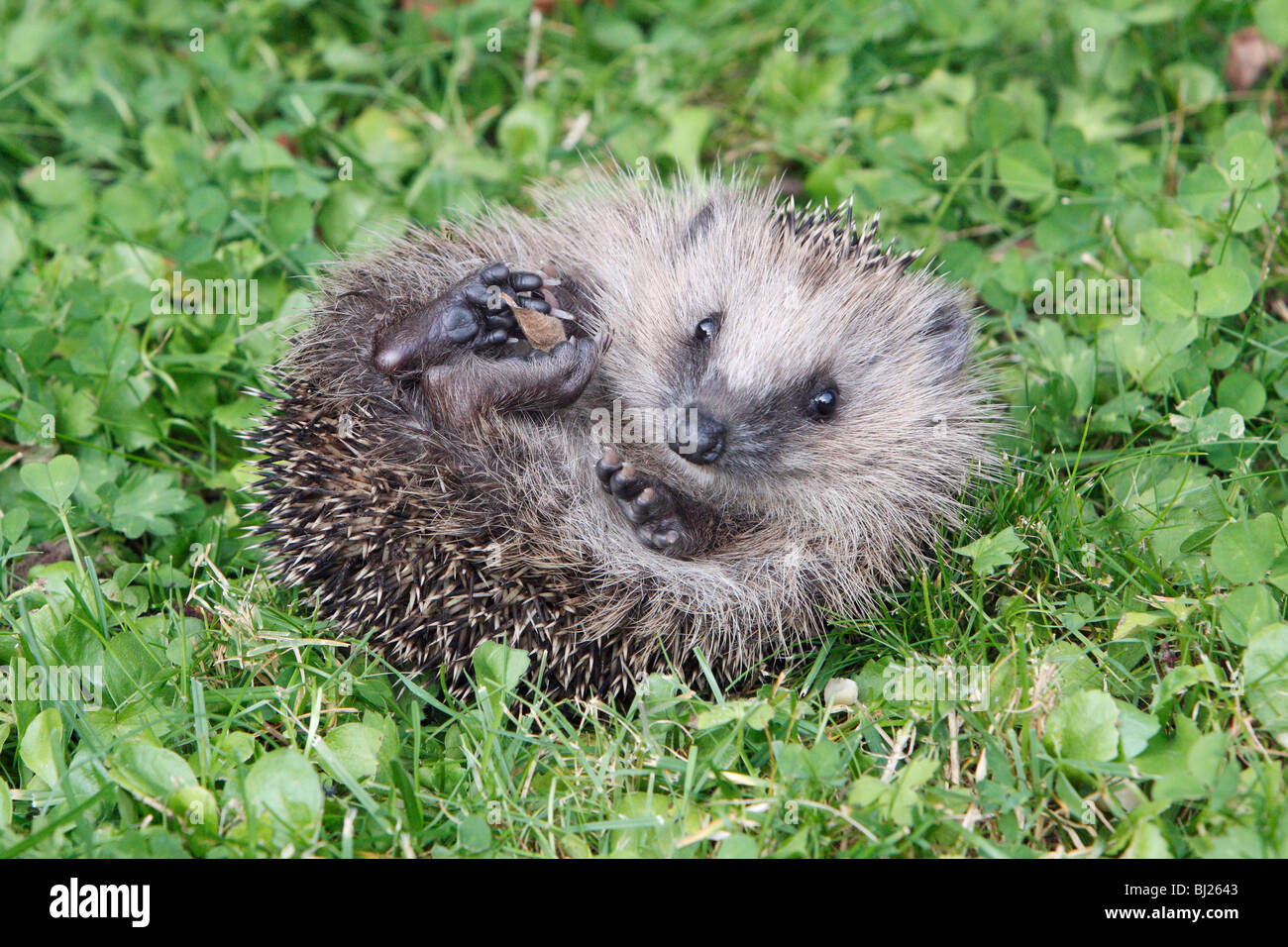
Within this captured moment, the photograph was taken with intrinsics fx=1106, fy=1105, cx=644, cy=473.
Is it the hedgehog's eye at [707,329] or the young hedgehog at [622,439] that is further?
the hedgehog's eye at [707,329]

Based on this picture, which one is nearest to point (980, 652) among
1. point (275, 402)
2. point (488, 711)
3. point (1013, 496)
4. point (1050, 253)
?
point (1013, 496)

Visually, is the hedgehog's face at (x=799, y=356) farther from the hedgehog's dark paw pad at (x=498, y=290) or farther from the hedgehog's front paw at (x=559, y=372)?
the hedgehog's dark paw pad at (x=498, y=290)

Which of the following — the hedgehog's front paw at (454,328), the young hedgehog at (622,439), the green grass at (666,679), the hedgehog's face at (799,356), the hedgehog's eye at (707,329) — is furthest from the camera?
the hedgehog's eye at (707,329)

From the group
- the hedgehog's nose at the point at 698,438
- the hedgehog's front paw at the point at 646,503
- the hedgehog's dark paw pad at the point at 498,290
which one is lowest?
the hedgehog's front paw at the point at 646,503

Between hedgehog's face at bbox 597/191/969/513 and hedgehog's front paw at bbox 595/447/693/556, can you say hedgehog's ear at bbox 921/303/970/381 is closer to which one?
hedgehog's face at bbox 597/191/969/513

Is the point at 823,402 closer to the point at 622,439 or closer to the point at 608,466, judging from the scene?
the point at 622,439

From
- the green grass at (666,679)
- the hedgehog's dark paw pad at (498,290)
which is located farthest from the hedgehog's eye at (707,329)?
the green grass at (666,679)
